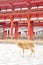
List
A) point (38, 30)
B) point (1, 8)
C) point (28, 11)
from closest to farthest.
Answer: point (28, 11) < point (1, 8) < point (38, 30)

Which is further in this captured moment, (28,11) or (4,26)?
(4,26)

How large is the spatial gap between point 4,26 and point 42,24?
566cm

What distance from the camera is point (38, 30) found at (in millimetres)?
28047

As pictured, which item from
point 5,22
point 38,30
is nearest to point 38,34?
point 38,30

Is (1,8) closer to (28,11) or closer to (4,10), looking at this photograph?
(4,10)

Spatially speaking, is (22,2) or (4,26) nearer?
(22,2)

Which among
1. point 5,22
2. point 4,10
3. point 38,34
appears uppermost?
point 4,10

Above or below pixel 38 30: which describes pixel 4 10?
above

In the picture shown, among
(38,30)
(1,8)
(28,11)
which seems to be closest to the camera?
(28,11)

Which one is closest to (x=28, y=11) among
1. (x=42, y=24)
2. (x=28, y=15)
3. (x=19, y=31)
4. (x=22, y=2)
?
(x=28, y=15)

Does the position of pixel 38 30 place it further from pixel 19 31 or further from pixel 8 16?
pixel 8 16

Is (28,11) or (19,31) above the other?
(28,11)

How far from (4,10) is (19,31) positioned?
409cm

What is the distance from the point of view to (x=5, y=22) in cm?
2717
